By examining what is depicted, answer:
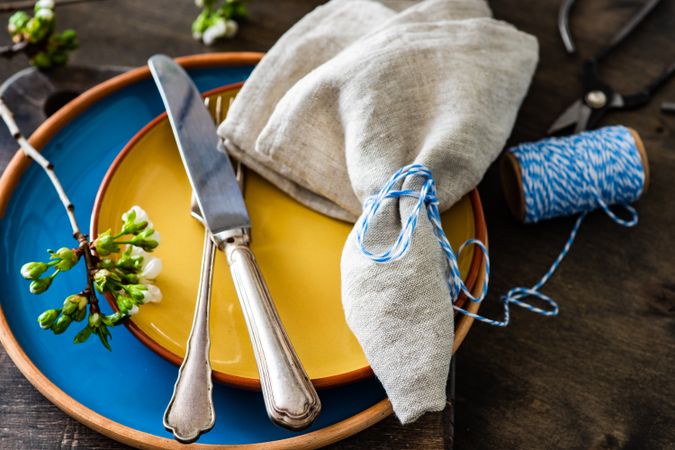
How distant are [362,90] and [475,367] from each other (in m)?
0.26

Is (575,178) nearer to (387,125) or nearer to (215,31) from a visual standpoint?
(387,125)

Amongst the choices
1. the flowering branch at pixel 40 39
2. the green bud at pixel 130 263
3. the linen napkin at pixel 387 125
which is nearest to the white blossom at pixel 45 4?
the flowering branch at pixel 40 39

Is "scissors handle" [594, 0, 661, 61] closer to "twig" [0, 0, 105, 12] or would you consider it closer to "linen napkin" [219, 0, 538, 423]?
"linen napkin" [219, 0, 538, 423]

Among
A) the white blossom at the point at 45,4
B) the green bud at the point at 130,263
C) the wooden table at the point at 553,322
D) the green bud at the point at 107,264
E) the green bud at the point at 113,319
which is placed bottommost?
the wooden table at the point at 553,322

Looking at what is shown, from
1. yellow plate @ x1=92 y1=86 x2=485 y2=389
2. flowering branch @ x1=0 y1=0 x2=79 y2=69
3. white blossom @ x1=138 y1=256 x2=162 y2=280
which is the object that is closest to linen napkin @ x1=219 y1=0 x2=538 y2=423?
yellow plate @ x1=92 y1=86 x2=485 y2=389

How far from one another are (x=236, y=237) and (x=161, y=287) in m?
0.07

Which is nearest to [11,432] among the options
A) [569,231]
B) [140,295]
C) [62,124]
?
[140,295]

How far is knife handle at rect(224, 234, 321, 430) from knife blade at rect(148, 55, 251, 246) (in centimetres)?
4

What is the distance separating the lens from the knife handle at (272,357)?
43 cm

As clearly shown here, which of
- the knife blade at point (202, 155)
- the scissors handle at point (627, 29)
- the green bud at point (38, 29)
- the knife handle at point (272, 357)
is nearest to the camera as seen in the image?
the knife handle at point (272, 357)

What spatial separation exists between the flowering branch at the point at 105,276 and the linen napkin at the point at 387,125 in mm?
142

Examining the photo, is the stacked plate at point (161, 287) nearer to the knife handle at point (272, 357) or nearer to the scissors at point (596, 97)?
the knife handle at point (272, 357)

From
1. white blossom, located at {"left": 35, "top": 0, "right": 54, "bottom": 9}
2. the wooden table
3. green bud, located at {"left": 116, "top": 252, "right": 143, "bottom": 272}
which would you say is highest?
white blossom, located at {"left": 35, "top": 0, "right": 54, "bottom": 9}

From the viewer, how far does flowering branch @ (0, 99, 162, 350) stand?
47 cm
